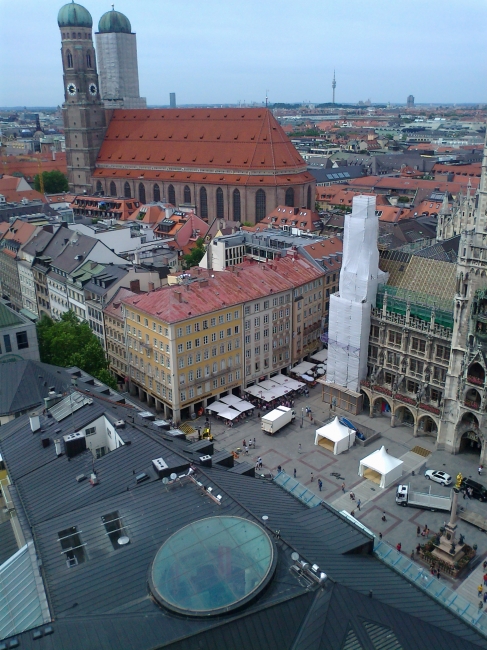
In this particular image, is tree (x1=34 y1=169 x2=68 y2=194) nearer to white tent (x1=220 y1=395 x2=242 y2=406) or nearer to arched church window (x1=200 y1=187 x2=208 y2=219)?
arched church window (x1=200 y1=187 x2=208 y2=219)

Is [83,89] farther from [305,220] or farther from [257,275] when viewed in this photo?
[257,275]

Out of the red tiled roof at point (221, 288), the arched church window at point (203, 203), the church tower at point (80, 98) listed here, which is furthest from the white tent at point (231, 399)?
the church tower at point (80, 98)

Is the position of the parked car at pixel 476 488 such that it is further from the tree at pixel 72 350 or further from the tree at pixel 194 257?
the tree at pixel 194 257

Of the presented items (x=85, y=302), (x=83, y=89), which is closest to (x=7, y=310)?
(x=85, y=302)

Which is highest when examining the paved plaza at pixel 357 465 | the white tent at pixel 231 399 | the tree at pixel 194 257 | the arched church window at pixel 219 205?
the arched church window at pixel 219 205

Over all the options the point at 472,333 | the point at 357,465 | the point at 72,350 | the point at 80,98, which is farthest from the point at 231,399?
the point at 80,98

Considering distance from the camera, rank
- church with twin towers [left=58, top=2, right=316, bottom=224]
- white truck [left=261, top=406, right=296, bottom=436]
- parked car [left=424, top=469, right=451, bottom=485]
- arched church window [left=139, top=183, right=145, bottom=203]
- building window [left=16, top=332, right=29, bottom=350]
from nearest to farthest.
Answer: parked car [left=424, top=469, right=451, bottom=485], building window [left=16, top=332, right=29, bottom=350], white truck [left=261, top=406, right=296, bottom=436], church with twin towers [left=58, top=2, right=316, bottom=224], arched church window [left=139, top=183, right=145, bottom=203]

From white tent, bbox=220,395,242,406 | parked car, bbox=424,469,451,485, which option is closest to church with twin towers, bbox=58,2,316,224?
white tent, bbox=220,395,242,406
